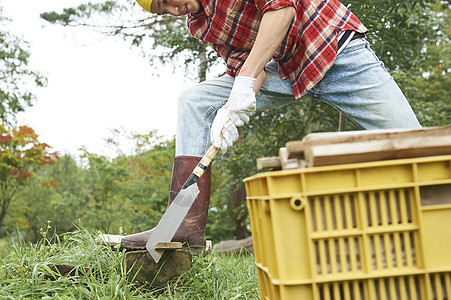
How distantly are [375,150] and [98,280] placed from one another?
1.37m

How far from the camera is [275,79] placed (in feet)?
7.63

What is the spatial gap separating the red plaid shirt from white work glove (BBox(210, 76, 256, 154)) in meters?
0.32

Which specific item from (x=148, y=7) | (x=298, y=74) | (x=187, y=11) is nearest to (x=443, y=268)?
(x=298, y=74)

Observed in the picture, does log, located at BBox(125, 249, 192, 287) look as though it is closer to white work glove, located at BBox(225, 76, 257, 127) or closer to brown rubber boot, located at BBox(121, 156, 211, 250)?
brown rubber boot, located at BBox(121, 156, 211, 250)

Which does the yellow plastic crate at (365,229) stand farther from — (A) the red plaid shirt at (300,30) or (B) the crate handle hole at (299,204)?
(A) the red plaid shirt at (300,30)

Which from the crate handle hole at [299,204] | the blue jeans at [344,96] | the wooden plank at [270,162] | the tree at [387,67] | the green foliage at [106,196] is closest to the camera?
the crate handle hole at [299,204]

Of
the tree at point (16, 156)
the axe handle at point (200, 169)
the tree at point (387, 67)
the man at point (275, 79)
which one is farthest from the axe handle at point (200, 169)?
the tree at point (16, 156)

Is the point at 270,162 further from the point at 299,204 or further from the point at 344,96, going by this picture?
the point at 344,96

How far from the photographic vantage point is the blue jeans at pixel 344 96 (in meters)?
2.08

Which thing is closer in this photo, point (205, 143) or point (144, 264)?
point (144, 264)

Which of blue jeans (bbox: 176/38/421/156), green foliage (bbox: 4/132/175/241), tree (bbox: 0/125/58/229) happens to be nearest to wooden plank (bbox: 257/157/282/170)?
blue jeans (bbox: 176/38/421/156)

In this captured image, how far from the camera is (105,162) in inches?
342

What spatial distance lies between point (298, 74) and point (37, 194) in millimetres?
8476

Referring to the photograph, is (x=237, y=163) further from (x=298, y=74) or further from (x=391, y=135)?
(x=391, y=135)
